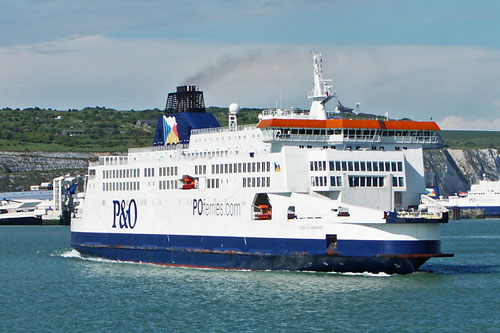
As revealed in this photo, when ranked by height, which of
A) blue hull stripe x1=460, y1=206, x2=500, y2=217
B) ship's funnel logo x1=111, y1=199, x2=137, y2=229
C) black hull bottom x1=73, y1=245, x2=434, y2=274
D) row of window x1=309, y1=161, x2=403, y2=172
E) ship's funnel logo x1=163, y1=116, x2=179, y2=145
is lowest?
black hull bottom x1=73, y1=245, x2=434, y2=274

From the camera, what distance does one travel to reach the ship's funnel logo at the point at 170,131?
2061 inches

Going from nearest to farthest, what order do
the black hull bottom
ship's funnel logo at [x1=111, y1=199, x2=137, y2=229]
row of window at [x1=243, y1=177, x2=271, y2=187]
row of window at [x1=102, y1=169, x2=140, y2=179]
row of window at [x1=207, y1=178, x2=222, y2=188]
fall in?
1. the black hull bottom
2. row of window at [x1=243, y1=177, x2=271, y2=187]
3. row of window at [x1=207, y1=178, x2=222, y2=188]
4. ship's funnel logo at [x1=111, y1=199, x2=137, y2=229]
5. row of window at [x1=102, y1=169, x2=140, y2=179]

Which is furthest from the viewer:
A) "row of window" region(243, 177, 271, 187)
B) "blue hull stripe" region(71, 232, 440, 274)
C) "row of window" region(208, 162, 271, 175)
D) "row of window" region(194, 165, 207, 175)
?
"row of window" region(194, 165, 207, 175)

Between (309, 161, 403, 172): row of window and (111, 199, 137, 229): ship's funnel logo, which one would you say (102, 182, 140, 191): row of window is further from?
(309, 161, 403, 172): row of window

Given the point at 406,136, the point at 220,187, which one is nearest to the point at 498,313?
the point at 406,136

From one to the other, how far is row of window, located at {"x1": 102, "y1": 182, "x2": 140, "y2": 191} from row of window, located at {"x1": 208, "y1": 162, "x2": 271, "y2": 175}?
7.42m

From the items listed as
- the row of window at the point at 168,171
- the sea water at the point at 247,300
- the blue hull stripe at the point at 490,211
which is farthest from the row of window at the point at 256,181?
the blue hull stripe at the point at 490,211

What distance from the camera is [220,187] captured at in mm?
44188

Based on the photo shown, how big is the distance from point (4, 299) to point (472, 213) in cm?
11778

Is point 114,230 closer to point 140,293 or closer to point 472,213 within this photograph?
point 140,293

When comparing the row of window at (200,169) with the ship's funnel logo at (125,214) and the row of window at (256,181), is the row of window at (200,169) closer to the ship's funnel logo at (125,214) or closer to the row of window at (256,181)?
the row of window at (256,181)

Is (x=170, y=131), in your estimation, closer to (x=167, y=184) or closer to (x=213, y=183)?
(x=167, y=184)

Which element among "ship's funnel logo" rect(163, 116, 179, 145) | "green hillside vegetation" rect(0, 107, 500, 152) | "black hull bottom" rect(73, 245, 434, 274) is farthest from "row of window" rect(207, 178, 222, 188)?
"green hillside vegetation" rect(0, 107, 500, 152)

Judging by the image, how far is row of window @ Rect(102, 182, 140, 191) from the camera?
5044 cm
